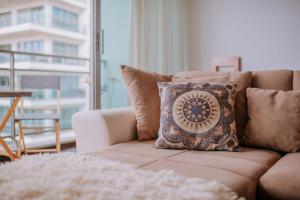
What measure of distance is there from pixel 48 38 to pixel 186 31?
3865 millimetres

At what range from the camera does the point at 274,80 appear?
1809 mm

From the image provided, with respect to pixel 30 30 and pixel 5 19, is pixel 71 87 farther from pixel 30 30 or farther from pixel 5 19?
pixel 5 19

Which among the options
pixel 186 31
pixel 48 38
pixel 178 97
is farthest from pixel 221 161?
pixel 48 38

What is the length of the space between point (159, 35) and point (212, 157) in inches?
89.9

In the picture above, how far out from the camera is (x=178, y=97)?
161 cm

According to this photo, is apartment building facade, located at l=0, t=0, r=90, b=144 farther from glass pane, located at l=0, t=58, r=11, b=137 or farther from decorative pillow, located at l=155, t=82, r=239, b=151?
decorative pillow, located at l=155, t=82, r=239, b=151

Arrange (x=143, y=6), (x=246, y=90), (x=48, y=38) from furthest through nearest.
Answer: (x=48, y=38) < (x=143, y=6) < (x=246, y=90)

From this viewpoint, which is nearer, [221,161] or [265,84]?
[221,161]

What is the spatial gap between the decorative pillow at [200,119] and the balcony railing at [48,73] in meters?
1.88

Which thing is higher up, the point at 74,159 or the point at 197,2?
the point at 197,2

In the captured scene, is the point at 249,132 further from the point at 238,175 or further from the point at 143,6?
the point at 143,6

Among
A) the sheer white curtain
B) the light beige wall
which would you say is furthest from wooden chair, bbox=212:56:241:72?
the sheer white curtain

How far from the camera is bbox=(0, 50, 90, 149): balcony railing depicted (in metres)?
3.44

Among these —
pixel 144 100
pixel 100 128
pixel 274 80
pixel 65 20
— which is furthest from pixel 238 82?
pixel 65 20
